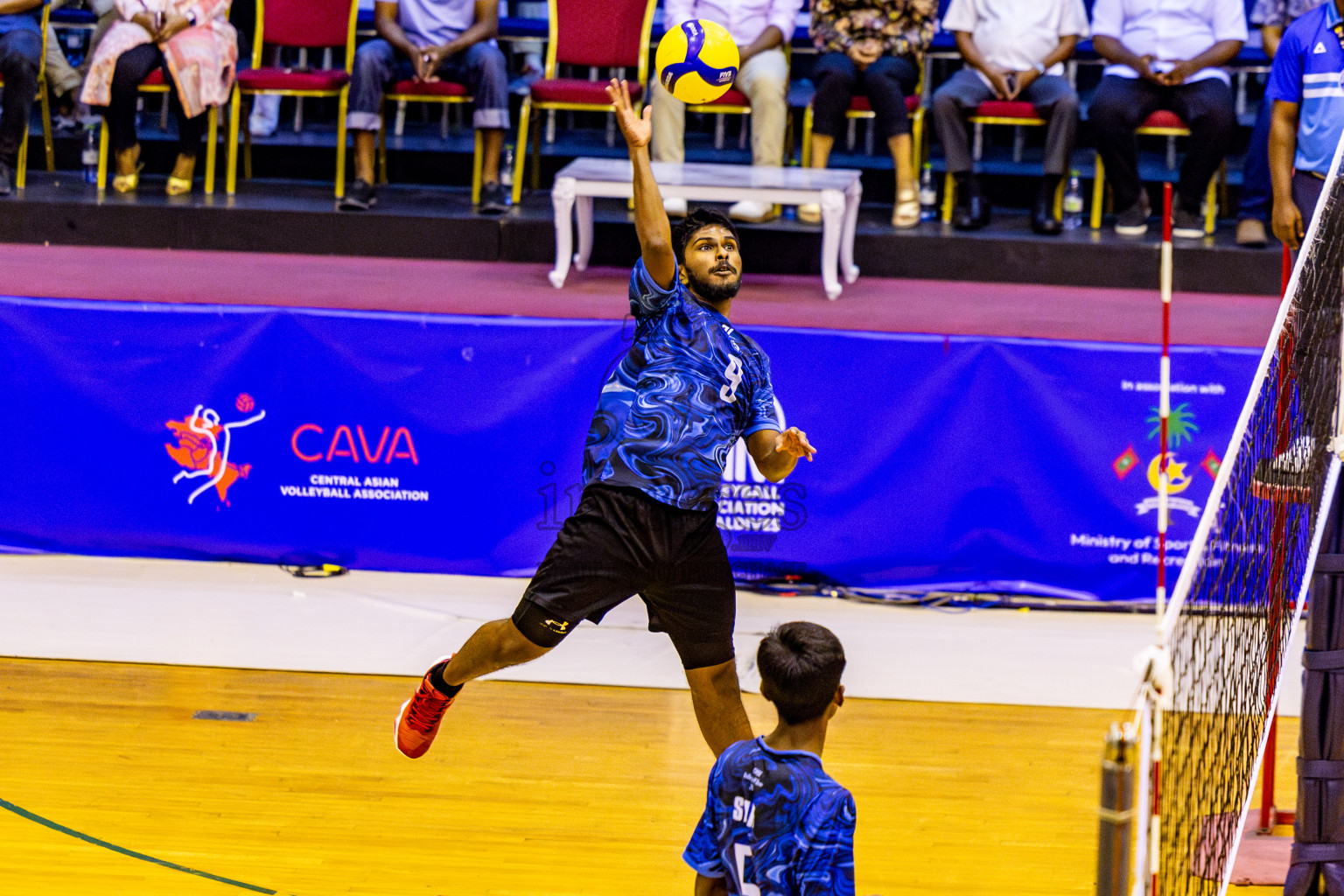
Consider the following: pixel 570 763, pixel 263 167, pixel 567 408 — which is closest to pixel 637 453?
pixel 570 763

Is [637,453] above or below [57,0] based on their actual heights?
below

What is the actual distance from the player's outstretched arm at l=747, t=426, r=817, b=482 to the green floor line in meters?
1.89

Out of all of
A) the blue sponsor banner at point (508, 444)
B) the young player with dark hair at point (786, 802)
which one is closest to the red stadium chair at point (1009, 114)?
the blue sponsor banner at point (508, 444)

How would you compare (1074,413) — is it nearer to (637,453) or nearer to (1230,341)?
(1230,341)

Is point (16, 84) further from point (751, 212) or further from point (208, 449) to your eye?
point (751, 212)

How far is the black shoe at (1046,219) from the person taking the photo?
9836mm

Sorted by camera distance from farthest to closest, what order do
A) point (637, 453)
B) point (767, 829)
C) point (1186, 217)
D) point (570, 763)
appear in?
1. point (1186, 217)
2. point (570, 763)
3. point (637, 453)
4. point (767, 829)

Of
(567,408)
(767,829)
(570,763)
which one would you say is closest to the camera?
(767,829)

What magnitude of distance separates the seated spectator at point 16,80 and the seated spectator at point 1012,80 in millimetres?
5801

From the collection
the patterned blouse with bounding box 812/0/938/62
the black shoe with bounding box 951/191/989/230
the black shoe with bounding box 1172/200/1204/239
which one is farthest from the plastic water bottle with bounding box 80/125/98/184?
the black shoe with bounding box 1172/200/1204/239

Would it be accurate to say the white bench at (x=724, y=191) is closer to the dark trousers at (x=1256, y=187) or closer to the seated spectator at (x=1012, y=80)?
the seated spectator at (x=1012, y=80)

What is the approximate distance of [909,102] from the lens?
9961 mm

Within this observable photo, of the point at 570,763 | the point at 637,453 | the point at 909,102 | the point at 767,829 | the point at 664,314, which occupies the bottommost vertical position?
the point at 570,763

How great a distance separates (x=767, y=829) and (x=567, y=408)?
15.1 ft
